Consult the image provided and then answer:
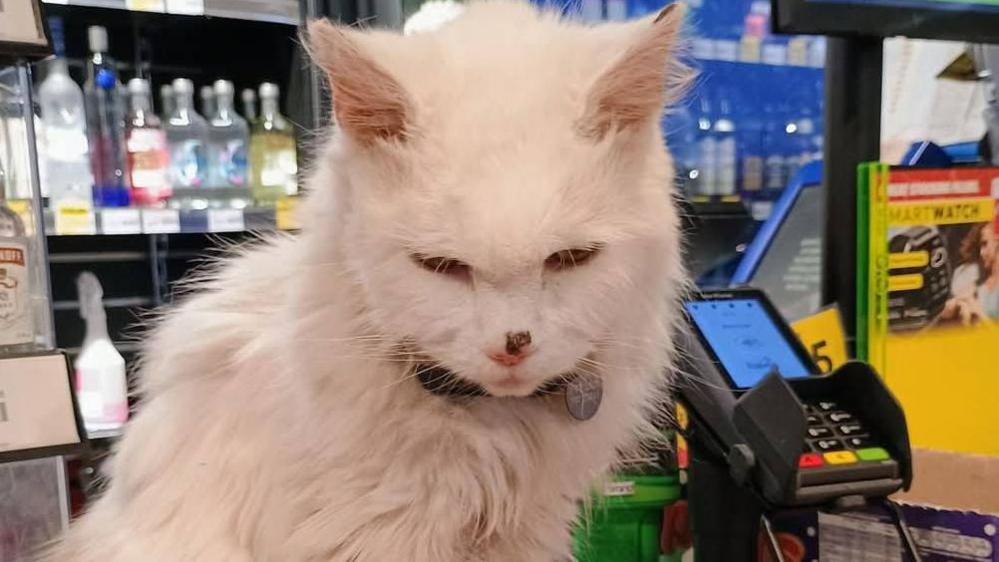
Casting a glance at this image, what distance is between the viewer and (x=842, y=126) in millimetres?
1292

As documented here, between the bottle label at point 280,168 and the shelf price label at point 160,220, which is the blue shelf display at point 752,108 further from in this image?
the shelf price label at point 160,220

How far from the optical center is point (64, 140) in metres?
1.96

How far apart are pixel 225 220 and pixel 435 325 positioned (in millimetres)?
1382

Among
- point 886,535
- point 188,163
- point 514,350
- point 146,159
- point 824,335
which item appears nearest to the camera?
point 514,350

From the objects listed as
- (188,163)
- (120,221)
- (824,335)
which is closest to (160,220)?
(120,221)

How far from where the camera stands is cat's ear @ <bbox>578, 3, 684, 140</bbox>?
0.70 m

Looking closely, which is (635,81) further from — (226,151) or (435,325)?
(226,151)

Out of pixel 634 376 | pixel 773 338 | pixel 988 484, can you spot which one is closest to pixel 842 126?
pixel 773 338

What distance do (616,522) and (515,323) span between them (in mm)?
581

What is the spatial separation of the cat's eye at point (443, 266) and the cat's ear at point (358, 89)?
0.39 feet

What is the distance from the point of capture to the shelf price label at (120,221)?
6.00ft

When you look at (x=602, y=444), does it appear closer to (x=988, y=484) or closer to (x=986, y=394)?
(x=988, y=484)

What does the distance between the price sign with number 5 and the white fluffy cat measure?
42 cm

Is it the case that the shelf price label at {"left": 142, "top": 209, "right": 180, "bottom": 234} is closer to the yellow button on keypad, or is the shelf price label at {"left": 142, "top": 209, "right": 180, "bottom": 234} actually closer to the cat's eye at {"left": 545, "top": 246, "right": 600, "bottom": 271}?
the cat's eye at {"left": 545, "top": 246, "right": 600, "bottom": 271}
